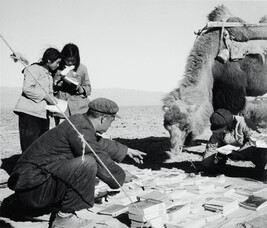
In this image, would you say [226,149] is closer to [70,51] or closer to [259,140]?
[259,140]

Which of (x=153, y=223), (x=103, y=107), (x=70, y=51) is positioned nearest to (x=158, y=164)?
(x=70, y=51)

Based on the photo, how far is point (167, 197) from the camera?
4.48 m

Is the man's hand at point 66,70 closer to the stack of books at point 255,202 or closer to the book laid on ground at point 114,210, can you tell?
the book laid on ground at point 114,210

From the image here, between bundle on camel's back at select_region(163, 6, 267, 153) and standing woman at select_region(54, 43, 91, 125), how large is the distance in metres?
1.87

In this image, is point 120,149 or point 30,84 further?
point 30,84

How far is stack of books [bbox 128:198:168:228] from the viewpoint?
362 centimetres

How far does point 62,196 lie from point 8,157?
16.6 feet

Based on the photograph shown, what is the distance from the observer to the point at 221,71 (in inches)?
314

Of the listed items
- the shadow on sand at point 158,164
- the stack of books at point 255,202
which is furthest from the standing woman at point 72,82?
the stack of books at point 255,202

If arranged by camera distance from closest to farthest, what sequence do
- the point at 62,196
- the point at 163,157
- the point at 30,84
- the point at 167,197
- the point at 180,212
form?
1. the point at 62,196
2. the point at 180,212
3. the point at 167,197
4. the point at 30,84
5. the point at 163,157

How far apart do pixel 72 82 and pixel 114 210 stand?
247 centimetres

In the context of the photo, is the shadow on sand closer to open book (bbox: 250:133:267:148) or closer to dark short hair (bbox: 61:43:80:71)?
open book (bbox: 250:133:267:148)

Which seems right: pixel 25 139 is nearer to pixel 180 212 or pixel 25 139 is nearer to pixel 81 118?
pixel 81 118

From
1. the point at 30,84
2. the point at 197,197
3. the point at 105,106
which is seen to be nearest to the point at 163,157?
the point at 197,197
